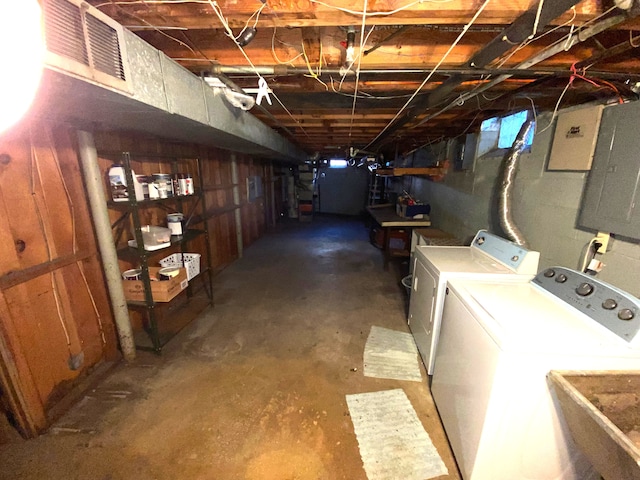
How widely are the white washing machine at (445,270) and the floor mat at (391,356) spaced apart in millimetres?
88

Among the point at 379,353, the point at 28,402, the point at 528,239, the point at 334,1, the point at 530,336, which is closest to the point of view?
the point at 334,1

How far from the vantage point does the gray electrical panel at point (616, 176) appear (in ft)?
4.25

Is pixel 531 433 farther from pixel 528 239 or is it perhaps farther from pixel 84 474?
pixel 84 474

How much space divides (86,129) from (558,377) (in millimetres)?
2756

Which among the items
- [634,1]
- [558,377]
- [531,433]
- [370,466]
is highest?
[634,1]

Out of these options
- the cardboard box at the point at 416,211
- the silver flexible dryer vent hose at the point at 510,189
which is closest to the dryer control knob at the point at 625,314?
the silver flexible dryer vent hose at the point at 510,189

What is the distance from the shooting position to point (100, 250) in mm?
1856

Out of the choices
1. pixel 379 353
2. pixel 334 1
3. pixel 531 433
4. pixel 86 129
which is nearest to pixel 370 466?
pixel 531 433

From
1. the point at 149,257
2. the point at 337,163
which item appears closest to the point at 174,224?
the point at 149,257

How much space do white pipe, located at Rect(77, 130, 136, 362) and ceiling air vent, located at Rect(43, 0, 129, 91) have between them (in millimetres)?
1002

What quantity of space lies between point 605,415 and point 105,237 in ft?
8.76

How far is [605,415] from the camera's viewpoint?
815 mm

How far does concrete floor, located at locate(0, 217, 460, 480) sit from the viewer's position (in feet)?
4.52

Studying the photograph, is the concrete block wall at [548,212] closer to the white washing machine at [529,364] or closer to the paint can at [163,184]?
the white washing machine at [529,364]
